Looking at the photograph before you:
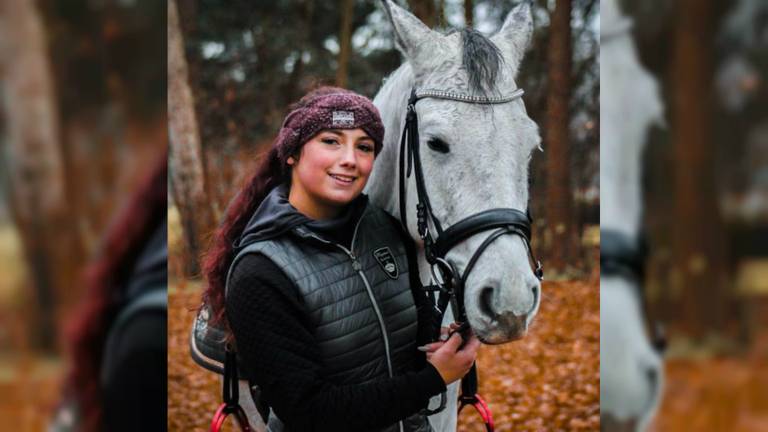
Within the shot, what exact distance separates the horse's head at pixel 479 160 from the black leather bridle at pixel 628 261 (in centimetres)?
38

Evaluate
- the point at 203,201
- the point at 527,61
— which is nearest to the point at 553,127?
the point at 527,61

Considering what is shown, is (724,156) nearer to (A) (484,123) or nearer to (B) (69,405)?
(A) (484,123)

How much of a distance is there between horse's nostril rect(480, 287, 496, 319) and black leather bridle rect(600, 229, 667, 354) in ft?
1.56

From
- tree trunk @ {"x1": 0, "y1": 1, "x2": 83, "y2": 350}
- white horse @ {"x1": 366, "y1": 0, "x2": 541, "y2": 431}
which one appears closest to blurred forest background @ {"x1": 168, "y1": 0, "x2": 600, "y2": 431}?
white horse @ {"x1": 366, "y1": 0, "x2": 541, "y2": 431}

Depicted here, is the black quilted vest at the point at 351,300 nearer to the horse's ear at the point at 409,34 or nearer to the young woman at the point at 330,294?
the young woman at the point at 330,294

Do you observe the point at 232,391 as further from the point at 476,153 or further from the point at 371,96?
the point at 371,96

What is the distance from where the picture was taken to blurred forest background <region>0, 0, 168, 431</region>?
132 centimetres

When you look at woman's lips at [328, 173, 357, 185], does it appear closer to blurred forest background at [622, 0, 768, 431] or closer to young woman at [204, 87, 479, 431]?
young woman at [204, 87, 479, 431]

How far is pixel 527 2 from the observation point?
201 cm

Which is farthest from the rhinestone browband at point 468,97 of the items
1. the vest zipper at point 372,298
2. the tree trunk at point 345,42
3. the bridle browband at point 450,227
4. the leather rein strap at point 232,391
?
the leather rein strap at point 232,391

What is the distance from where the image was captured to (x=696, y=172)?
148 centimetres

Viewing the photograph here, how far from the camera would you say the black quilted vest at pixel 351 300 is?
59.2 inches

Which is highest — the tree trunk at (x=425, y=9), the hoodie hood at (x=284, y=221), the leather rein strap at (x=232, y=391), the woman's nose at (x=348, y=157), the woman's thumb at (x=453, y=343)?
the tree trunk at (x=425, y=9)

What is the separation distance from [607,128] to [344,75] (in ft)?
3.22
